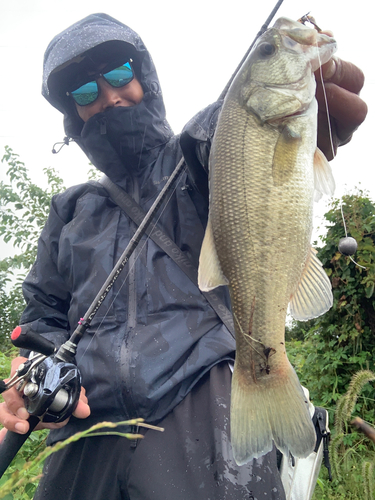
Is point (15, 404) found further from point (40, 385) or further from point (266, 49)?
point (266, 49)

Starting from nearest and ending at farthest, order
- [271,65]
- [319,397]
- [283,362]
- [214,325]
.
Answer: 1. [283,362]
2. [271,65]
3. [214,325]
4. [319,397]

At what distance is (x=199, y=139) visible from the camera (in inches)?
66.6

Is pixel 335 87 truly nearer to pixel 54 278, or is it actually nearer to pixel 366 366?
pixel 54 278

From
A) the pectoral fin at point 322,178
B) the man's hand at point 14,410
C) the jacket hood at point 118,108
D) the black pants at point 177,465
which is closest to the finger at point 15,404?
the man's hand at point 14,410

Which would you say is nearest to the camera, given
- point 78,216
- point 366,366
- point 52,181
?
point 78,216

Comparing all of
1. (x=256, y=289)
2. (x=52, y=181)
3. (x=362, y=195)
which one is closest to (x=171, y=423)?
(x=256, y=289)

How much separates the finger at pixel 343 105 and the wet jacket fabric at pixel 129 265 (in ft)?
1.58

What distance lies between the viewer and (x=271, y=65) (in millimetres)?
1612

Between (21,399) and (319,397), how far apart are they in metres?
3.94

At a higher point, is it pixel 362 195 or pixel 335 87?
pixel 335 87

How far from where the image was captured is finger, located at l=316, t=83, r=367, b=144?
5.31 ft

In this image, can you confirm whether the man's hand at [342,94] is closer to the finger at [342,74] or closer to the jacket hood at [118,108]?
the finger at [342,74]

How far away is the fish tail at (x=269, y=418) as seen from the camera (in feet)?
4.23

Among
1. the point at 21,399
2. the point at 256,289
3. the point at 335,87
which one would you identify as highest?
the point at 335,87
